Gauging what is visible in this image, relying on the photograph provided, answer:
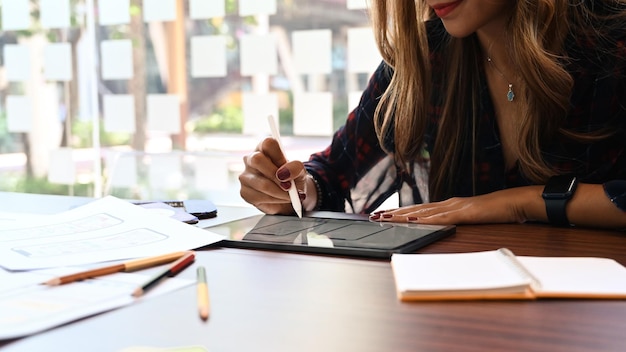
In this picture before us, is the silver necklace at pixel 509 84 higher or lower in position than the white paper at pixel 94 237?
higher

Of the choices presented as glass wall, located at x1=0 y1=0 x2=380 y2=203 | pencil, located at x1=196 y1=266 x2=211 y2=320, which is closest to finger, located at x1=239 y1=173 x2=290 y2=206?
pencil, located at x1=196 y1=266 x2=211 y2=320

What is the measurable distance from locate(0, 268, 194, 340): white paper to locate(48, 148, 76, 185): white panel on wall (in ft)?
7.77

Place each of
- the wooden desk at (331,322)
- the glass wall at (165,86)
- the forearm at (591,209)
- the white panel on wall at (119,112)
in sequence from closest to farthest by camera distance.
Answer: the wooden desk at (331,322)
the forearm at (591,209)
the glass wall at (165,86)
the white panel on wall at (119,112)

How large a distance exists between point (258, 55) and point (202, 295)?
195 centimetres

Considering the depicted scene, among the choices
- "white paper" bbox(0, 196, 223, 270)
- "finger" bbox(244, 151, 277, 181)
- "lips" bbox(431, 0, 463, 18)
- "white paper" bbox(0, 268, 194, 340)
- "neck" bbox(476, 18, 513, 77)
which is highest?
"lips" bbox(431, 0, 463, 18)

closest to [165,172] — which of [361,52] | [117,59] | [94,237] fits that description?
[117,59]

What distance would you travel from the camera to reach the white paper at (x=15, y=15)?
3.02 meters

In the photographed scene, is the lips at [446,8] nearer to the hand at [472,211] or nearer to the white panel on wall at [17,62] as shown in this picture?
the hand at [472,211]

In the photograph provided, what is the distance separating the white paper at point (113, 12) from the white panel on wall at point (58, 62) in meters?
0.21

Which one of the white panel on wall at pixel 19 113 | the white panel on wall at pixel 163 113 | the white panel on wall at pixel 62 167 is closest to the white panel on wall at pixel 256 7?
the white panel on wall at pixel 163 113

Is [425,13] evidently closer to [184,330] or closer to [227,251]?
[227,251]

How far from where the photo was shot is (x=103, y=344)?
0.51 m

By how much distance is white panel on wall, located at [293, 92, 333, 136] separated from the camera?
2377 mm

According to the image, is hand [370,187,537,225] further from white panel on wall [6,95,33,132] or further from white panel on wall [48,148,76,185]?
white panel on wall [6,95,33,132]
